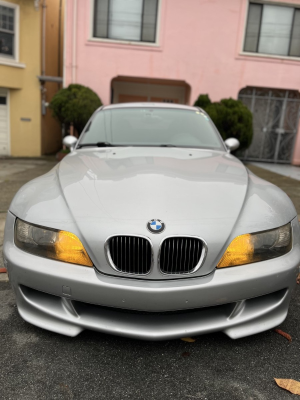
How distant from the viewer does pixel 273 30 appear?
10.7 meters

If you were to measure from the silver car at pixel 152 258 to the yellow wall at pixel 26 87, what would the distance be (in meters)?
11.5

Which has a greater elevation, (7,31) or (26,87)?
(7,31)

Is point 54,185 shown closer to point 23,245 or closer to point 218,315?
point 23,245

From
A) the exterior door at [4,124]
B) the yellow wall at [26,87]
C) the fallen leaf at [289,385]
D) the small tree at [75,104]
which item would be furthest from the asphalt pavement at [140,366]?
the exterior door at [4,124]

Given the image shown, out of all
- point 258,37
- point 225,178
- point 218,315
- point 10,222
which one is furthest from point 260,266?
point 258,37

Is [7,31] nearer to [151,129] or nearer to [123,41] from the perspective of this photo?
[123,41]

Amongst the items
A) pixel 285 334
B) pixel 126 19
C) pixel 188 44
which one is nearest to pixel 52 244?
pixel 285 334

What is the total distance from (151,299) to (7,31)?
507 inches

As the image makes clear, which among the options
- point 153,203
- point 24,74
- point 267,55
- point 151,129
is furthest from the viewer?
point 24,74

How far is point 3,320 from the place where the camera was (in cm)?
212

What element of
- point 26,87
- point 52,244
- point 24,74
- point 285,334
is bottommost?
point 285,334

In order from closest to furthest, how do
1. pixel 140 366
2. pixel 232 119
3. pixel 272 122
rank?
1. pixel 140 366
2. pixel 232 119
3. pixel 272 122

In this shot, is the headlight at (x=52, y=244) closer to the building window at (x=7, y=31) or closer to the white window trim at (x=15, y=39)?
the white window trim at (x=15, y=39)

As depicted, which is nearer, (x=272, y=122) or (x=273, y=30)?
(x=273, y=30)
